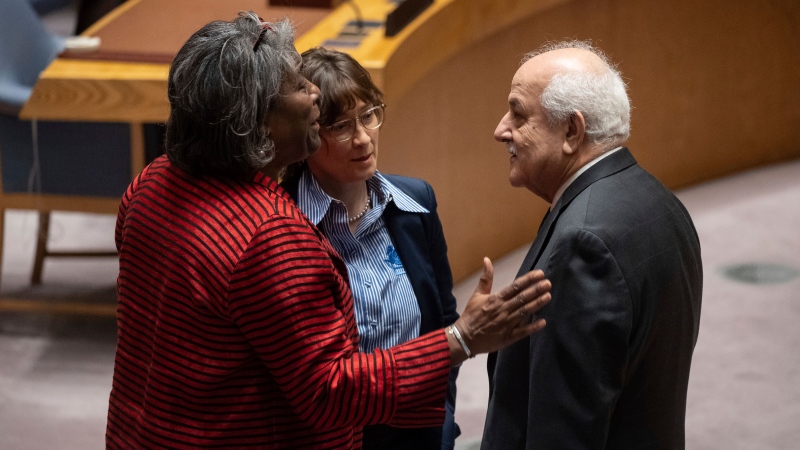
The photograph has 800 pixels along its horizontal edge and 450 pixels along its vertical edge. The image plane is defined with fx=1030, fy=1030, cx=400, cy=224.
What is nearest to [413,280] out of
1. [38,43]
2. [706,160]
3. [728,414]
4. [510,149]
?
[510,149]

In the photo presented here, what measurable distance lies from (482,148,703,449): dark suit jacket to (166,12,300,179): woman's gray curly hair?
579 mm

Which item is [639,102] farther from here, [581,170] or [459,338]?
[459,338]

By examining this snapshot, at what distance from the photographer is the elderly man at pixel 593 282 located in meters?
1.85

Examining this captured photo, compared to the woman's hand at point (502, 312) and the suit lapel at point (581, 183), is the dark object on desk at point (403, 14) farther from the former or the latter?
the woman's hand at point (502, 312)

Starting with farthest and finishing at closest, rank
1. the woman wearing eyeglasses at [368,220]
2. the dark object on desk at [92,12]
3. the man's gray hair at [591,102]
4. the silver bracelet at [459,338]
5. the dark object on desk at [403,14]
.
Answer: the dark object on desk at [92,12] < the dark object on desk at [403,14] < the woman wearing eyeglasses at [368,220] < the man's gray hair at [591,102] < the silver bracelet at [459,338]

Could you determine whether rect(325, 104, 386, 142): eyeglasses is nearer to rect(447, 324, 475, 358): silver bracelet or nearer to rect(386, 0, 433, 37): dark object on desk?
rect(447, 324, 475, 358): silver bracelet

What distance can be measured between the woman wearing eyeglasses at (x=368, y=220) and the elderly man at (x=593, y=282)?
360 millimetres

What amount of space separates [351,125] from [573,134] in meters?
0.55

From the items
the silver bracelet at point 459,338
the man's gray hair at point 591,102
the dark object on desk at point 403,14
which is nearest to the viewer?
the silver bracelet at point 459,338

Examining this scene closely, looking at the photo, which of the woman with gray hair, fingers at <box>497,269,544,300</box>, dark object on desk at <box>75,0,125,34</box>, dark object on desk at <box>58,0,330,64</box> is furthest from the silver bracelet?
dark object on desk at <box>75,0,125,34</box>

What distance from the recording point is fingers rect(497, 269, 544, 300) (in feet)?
5.71

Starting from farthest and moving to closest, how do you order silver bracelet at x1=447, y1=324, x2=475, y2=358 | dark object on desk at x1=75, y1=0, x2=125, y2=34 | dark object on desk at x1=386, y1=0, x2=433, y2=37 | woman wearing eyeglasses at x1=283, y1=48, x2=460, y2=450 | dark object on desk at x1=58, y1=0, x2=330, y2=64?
dark object on desk at x1=75, y1=0, x2=125, y2=34 < dark object on desk at x1=58, y1=0, x2=330, y2=64 < dark object on desk at x1=386, y1=0, x2=433, y2=37 < woman wearing eyeglasses at x1=283, y1=48, x2=460, y2=450 < silver bracelet at x1=447, y1=324, x2=475, y2=358

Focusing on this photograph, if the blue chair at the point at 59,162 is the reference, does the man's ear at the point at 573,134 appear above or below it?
above

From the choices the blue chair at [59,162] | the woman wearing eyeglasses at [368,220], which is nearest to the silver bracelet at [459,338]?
the woman wearing eyeglasses at [368,220]
